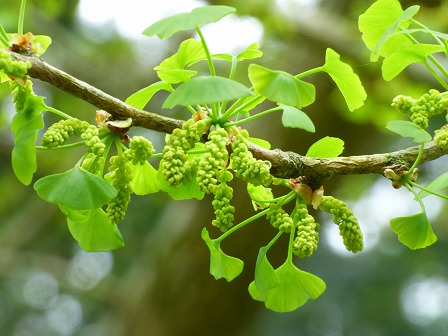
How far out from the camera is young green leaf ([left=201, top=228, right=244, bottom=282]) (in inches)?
28.0

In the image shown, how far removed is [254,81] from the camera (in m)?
0.58

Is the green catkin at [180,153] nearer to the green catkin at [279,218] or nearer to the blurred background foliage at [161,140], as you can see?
the green catkin at [279,218]

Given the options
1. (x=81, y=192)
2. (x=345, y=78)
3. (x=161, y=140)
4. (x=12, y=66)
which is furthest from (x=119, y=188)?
(x=161, y=140)

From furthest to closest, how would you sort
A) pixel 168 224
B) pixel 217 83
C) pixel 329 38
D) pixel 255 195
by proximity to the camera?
1. pixel 168 224
2. pixel 329 38
3. pixel 255 195
4. pixel 217 83

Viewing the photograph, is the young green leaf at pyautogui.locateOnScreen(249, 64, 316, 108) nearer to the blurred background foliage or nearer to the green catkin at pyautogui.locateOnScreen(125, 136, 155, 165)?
the green catkin at pyautogui.locateOnScreen(125, 136, 155, 165)

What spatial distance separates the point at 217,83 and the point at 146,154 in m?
0.11

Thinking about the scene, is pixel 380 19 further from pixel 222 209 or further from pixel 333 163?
pixel 222 209

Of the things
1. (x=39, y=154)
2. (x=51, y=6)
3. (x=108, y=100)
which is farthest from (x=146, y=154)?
(x=39, y=154)

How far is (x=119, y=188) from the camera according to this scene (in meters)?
0.66

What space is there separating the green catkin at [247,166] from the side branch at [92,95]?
0.08 m

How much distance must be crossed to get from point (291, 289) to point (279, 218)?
0.17 metres

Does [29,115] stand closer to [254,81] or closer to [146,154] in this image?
[146,154]

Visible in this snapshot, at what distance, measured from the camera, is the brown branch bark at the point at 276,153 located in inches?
24.6

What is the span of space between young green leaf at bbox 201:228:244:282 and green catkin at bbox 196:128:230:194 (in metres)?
0.13
